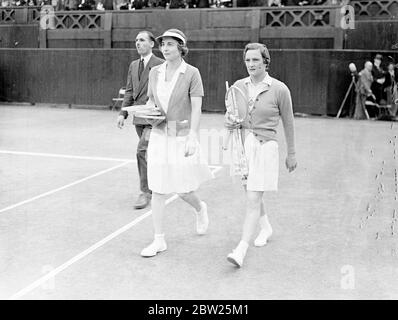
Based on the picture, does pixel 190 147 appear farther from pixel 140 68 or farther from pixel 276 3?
pixel 276 3

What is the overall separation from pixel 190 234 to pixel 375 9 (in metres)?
16.4

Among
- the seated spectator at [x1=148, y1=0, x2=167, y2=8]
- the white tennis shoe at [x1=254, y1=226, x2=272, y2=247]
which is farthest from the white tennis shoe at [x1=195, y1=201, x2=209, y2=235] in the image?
the seated spectator at [x1=148, y1=0, x2=167, y2=8]

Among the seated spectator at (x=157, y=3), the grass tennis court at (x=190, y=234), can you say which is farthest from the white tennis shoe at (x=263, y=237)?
the seated spectator at (x=157, y=3)

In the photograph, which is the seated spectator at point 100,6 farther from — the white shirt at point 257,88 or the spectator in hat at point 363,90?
the white shirt at point 257,88

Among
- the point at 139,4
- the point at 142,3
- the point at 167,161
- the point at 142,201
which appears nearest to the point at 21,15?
the point at 139,4

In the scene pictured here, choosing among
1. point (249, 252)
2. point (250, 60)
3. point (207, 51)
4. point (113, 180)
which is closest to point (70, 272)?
point (249, 252)

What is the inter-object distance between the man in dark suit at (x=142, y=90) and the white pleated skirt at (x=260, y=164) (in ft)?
6.92

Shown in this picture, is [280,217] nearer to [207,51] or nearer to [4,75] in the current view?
[207,51]

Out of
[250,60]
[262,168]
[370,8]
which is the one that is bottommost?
[262,168]

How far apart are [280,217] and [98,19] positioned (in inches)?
737

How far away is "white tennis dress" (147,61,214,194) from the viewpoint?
5.43 metres

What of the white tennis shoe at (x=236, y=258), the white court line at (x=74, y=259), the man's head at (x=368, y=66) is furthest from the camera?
the man's head at (x=368, y=66)

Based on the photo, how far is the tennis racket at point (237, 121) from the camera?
5.24 meters

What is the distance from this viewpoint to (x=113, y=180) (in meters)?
9.04
